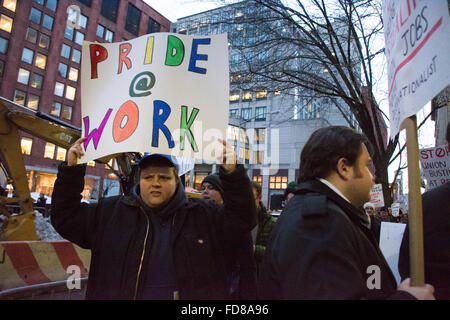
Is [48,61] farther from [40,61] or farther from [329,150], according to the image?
[329,150]

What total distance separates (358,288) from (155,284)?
136 centimetres

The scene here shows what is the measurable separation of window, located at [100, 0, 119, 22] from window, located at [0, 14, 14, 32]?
12.6 meters

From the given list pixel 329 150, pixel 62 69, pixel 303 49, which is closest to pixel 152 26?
pixel 62 69

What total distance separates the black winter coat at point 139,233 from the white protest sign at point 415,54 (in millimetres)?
1072

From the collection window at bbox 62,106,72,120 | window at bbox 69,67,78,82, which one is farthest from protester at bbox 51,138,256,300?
window at bbox 69,67,78,82

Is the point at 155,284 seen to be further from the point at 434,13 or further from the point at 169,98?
the point at 434,13

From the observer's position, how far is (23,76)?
3797cm

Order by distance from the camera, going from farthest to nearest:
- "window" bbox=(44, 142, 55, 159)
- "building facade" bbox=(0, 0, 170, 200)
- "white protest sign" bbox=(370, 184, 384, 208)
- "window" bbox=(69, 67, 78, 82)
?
"window" bbox=(69, 67, 78, 82)
"window" bbox=(44, 142, 55, 159)
"building facade" bbox=(0, 0, 170, 200)
"white protest sign" bbox=(370, 184, 384, 208)

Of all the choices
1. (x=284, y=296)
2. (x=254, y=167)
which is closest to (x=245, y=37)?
(x=284, y=296)

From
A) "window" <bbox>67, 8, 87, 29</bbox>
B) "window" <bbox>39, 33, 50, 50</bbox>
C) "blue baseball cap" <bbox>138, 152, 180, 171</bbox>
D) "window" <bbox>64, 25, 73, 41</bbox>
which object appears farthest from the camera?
"window" <bbox>67, 8, 87, 29</bbox>

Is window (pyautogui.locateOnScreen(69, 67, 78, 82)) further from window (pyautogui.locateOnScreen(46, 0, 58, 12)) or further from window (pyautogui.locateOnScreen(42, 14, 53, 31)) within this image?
window (pyautogui.locateOnScreen(46, 0, 58, 12))

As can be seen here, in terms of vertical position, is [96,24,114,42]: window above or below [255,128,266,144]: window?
above

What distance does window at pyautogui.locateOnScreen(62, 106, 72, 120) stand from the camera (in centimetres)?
4216
